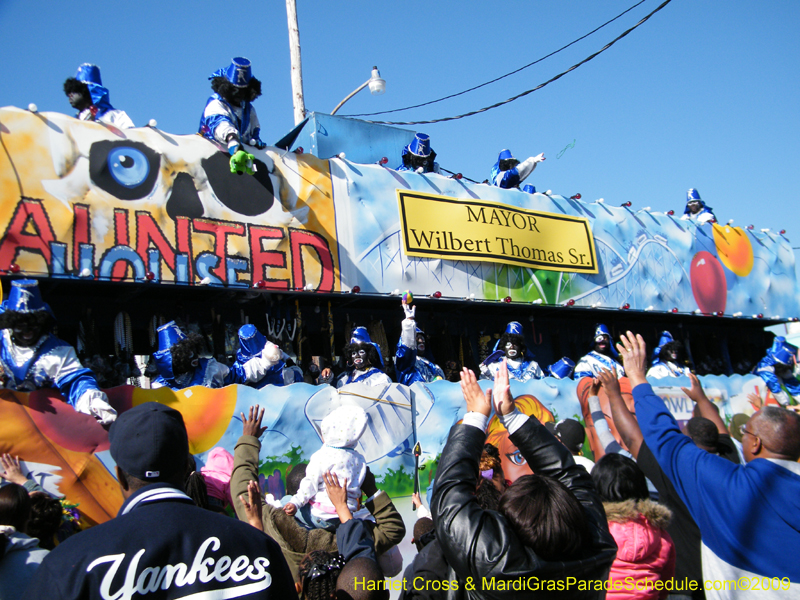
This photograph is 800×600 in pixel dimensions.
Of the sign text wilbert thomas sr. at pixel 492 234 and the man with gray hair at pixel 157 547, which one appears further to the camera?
the sign text wilbert thomas sr. at pixel 492 234

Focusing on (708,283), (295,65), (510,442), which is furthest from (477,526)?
(708,283)

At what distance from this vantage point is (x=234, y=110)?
7074 millimetres

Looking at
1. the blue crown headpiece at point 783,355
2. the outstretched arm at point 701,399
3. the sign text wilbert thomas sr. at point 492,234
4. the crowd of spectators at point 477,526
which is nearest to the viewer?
the crowd of spectators at point 477,526

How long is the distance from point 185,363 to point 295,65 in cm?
618

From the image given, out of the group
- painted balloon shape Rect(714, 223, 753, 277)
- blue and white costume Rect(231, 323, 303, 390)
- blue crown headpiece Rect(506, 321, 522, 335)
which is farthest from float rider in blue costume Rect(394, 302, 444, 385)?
painted balloon shape Rect(714, 223, 753, 277)

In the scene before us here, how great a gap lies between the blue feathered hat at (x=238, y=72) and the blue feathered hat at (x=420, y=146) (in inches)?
110

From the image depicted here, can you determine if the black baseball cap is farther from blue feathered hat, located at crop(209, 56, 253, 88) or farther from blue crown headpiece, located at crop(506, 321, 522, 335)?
blue crown headpiece, located at crop(506, 321, 522, 335)

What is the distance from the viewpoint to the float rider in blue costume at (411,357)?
733 cm

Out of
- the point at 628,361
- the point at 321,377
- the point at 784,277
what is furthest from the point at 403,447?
the point at 784,277

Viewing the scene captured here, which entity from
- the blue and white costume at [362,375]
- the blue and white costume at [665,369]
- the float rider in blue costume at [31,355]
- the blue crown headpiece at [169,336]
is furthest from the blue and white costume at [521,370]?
the float rider in blue costume at [31,355]

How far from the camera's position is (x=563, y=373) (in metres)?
9.29

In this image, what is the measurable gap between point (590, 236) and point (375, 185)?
378 centimetres

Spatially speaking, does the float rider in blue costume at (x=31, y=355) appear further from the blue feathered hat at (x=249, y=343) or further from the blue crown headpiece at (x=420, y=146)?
the blue crown headpiece at (x=420, y=146)

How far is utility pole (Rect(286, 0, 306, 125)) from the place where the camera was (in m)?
10.4
